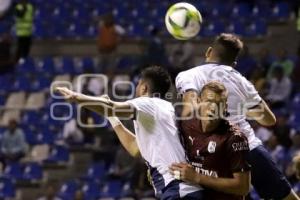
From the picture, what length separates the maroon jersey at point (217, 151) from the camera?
21.5 feet

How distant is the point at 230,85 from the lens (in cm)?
727

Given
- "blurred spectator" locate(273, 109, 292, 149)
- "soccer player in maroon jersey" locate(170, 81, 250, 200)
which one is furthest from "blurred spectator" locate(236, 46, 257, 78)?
"soccer player in maroon jersey" locate(170, 81, 250, 200)

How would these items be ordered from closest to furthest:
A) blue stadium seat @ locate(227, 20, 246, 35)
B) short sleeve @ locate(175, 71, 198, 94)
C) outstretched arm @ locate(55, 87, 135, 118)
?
outstretched arm @ locate(55, 87, 135, 118), short sleeve @ locate(175, 71, 198, 94), blue stadium seat @ locate(227, 20, 246, 35)

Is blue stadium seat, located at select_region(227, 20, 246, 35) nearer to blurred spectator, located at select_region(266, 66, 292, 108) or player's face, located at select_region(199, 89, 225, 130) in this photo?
blurred spectator, located at select_region(266, 66, 292, 108)

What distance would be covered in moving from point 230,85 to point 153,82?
30.1 inches

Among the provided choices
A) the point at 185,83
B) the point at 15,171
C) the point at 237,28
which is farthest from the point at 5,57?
the point at 185,83

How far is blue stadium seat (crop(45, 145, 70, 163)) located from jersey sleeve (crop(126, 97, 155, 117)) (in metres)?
9.04

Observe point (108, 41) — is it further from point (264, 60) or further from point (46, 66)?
point (264, 60)

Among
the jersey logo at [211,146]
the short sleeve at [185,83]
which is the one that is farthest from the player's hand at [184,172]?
the short sleeve at [185,83]

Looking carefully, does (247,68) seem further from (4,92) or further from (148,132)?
(148,132)

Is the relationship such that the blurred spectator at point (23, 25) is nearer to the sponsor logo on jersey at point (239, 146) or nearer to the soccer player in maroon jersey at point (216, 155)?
the soccer player in maroon jersey at point (216, 155)

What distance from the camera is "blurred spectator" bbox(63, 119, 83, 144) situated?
15430 millimetres

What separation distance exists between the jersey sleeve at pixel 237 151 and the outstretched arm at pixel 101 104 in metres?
0.69

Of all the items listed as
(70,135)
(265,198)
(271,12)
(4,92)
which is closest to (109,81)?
(70,135)
